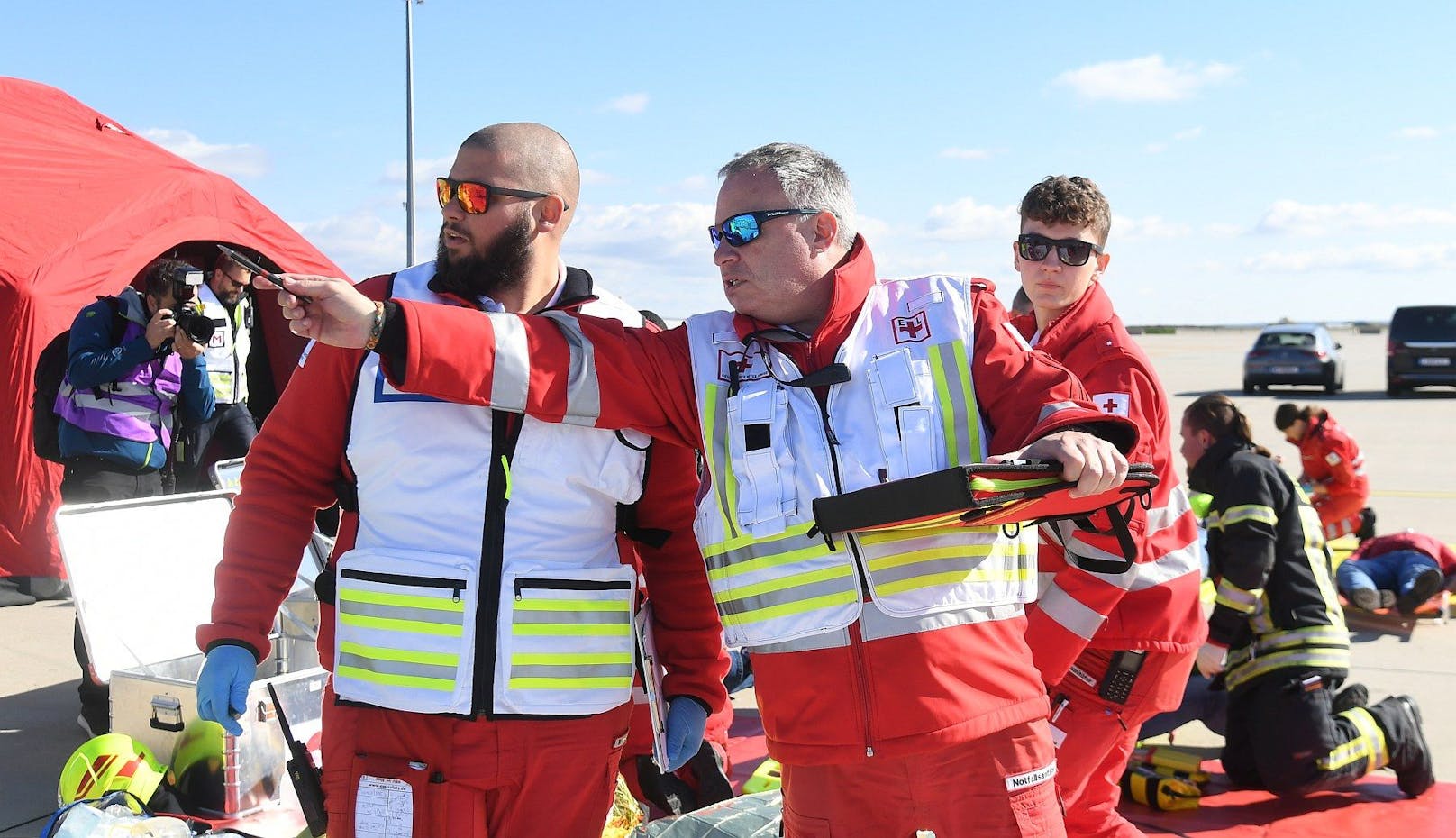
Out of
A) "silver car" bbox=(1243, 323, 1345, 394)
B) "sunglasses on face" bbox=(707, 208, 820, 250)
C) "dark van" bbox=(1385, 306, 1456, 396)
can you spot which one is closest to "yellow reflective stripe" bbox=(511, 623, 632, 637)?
Answer: "sunglasses on face" bbox=(707, 208, 820, 250)

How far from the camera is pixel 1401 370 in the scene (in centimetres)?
2438

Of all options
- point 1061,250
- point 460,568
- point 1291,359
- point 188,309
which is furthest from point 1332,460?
→ point 1291,359

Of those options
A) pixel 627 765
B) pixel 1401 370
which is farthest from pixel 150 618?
pixel 1401 370

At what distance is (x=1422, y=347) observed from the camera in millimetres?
24109

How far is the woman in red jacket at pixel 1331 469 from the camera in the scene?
832 cm

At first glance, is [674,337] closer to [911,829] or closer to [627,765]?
[911,829]

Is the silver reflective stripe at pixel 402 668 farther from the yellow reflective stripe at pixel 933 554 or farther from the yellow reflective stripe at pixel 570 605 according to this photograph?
the yellow reflective stripe at pixel 933 554

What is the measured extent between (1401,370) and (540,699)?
25.9 metres

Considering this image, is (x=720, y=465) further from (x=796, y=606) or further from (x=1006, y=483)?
(x=1006, y=483)

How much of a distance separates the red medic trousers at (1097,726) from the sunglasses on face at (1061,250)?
1.14m

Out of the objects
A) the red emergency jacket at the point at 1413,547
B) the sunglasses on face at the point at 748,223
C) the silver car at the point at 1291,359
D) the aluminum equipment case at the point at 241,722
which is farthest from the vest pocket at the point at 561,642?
the silver car at the point at 1291,359

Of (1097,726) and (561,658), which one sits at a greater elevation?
A: (561,658)

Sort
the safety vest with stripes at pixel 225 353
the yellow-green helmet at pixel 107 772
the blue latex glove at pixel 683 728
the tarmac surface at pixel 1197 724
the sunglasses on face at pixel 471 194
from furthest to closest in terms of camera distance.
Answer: the safety vest with stripes at pixel 225 353 < the tarmac surface at pixel 1197 724 < the yellow-green helmet at pixel 107 772 < the blue latex glove at pixel 683 728 < the sunglasses on face at pixel 471 194

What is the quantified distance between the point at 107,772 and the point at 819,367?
3088mm
